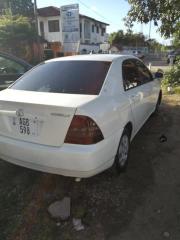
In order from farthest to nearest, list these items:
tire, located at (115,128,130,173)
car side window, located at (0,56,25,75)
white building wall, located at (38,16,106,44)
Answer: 1. white building wall, located at (38,16,106,44)
2. car side window, located at (0,56,25,75)
3. tire, located at (115,128,130,173)

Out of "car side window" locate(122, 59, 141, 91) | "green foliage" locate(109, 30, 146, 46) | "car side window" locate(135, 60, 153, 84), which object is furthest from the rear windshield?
"green foliage" locate(109, 30, 146, 46)

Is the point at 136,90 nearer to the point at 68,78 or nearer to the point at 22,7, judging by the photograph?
the point at 68,78

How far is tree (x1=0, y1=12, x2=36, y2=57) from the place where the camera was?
2048 centimetres

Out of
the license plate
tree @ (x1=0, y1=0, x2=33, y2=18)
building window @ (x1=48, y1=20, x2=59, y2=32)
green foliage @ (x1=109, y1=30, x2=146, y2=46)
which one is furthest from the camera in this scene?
green foliage @ (x1=109, y1=30, x2=146, y2=46)

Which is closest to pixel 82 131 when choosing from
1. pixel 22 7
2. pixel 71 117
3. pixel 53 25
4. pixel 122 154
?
pixel 71 117

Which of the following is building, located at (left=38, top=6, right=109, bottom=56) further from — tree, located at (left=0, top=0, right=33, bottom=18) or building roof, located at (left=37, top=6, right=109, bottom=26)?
tree, located at (left=0, top=0, right=33, bottom=18)

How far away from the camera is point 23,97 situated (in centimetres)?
315

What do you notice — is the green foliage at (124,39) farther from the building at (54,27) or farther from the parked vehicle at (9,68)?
the parked vehicle at (9,68)

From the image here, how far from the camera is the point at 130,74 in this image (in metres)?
4.24

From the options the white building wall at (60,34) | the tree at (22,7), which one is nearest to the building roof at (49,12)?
the white building wall at (60,34)

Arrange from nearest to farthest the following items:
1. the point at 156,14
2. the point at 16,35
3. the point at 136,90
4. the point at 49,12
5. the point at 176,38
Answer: the point at 136,90 → the point at 156,14 → the point at 176,38 → the point at 16,35 → the point at 49,12

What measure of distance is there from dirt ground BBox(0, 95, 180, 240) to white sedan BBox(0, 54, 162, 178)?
38cm

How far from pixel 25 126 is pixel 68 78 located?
36.8 inches

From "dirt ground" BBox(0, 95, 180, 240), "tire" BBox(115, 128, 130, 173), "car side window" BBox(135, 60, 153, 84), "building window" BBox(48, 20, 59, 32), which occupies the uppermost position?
"building window" BBox(48, 20, 59, 32)
